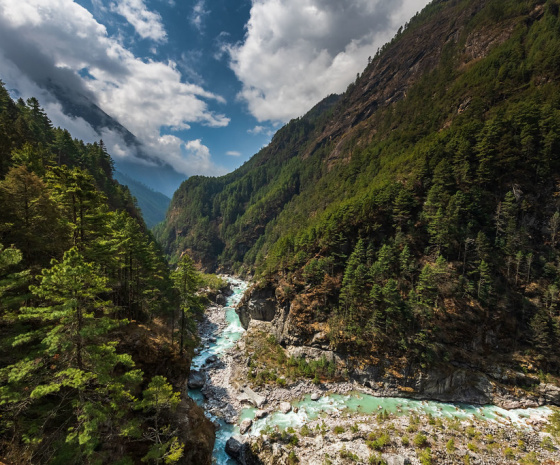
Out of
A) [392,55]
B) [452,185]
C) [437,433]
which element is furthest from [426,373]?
[392,55]

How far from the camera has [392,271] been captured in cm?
4622

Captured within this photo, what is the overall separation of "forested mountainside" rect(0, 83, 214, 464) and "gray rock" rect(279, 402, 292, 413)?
39.1 feet

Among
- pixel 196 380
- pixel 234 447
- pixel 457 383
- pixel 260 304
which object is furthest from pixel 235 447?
pixel 457 383

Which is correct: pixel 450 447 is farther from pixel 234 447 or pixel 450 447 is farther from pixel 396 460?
pixel 234 447

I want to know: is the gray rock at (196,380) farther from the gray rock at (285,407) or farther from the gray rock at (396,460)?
the gray rock at (396,460)

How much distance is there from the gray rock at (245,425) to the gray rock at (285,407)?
513 centimetres

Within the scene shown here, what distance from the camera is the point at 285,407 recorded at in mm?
34438

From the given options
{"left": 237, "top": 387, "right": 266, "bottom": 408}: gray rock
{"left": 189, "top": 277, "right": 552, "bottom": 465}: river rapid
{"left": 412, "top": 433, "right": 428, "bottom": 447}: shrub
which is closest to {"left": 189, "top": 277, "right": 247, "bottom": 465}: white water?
{"left": 189, "top": 277, "right": 552, "bottom": 465}: river rapid

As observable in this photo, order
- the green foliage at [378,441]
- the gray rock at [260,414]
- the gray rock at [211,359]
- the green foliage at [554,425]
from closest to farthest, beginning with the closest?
the green foliage at [378,441] < the green foliage at [554,425] < the gray rock at [260,414] < the gray rock at [211,359]

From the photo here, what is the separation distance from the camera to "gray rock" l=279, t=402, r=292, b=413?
34.0 metres

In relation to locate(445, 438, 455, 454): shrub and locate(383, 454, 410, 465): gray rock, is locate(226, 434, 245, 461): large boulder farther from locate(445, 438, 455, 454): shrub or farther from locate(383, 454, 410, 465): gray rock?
locate(445, 438, 455, 454): shrub

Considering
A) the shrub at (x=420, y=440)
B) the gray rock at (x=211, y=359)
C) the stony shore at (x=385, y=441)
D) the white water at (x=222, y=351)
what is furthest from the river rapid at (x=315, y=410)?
the shrub at (x=420, y=440)

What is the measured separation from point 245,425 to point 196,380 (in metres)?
13.5

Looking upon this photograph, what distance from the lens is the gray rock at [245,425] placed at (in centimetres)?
3052
